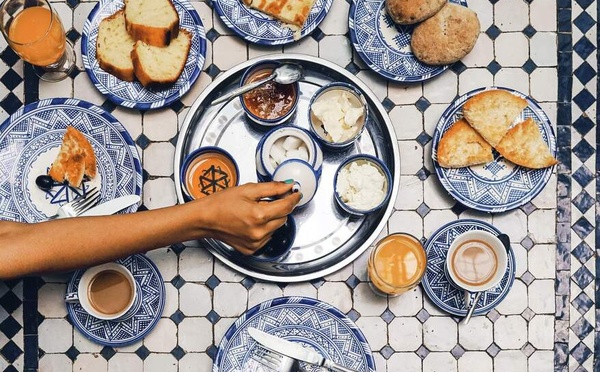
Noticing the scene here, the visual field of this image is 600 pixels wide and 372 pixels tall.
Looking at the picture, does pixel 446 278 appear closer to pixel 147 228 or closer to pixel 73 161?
pixel 147 228

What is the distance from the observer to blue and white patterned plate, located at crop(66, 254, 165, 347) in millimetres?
1436

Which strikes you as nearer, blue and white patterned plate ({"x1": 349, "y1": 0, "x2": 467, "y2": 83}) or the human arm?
the human arm

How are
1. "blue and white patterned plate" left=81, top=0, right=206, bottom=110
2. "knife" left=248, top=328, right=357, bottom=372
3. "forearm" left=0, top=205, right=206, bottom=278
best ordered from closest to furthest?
"forearm" left=0, top=205, right=206, bottom=278
"knife" left=248, top=328, right=357, bottom=372
"blue and white patterned plate" left=81, top=0, right=206, bottom=110

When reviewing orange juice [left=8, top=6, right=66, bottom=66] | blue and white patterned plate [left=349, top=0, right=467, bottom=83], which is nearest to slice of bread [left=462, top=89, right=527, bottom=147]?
blue and white patterned plate [left=349, top=0, right=467, bottom=83]

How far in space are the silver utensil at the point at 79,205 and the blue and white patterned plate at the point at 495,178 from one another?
777mm

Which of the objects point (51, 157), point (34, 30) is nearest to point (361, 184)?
point (51, 157)

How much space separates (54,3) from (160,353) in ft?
2.88

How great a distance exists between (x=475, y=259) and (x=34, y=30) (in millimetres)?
1133

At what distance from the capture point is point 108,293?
4.68 ft

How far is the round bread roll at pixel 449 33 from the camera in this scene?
1398mm

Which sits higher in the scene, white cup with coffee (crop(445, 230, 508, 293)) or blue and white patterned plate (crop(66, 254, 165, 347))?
white cup with coffee (crop(445, 230, 508, 293))

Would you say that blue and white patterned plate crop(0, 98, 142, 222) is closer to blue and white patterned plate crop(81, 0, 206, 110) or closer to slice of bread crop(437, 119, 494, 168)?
blue and white patterned plate crop(81, 0, 206, 110)

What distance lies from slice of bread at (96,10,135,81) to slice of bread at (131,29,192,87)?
2cm

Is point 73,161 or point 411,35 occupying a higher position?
point 411,35
